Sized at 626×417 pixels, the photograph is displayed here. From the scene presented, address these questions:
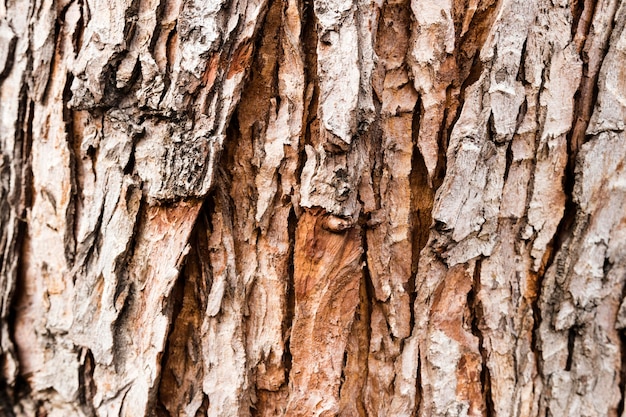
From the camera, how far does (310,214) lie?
35.2 inches

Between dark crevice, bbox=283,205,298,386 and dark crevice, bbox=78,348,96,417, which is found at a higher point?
dark crevice, bbox=283,205,298,386

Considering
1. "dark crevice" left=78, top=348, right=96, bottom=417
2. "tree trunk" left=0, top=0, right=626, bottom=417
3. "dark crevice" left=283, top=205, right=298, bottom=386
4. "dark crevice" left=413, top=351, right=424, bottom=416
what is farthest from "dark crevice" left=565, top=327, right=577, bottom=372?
"dark crevice" left=78, top=348, right=96, bottom=417

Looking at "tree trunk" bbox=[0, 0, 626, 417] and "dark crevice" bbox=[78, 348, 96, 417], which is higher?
"tree trunk" bbox=[0, 0, 626, 417]

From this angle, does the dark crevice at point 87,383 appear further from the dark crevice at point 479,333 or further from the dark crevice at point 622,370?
the dark crevice at point 622,370

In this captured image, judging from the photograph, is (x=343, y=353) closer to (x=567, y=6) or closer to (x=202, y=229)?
(x=202, y=229)

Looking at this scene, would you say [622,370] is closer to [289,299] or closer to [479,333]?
[479,333]

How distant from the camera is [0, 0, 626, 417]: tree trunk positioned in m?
0.89

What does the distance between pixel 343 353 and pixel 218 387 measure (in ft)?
0.81

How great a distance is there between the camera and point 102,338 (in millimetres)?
916

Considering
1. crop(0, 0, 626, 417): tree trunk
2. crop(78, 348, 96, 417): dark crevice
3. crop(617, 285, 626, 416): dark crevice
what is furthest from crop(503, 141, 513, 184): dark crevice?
crop(78, 348, 96, 417): dark crevice

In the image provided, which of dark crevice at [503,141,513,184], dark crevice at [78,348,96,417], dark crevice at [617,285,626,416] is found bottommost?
dark crevice at [78,348,96,417]

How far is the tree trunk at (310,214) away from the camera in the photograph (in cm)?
89

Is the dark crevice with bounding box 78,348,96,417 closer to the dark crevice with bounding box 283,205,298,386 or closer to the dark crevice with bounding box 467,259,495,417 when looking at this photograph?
the dark crevice with bounding box 283,205,298,386

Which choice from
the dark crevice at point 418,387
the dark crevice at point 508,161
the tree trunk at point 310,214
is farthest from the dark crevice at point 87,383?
the dark crevice at point 508,161
